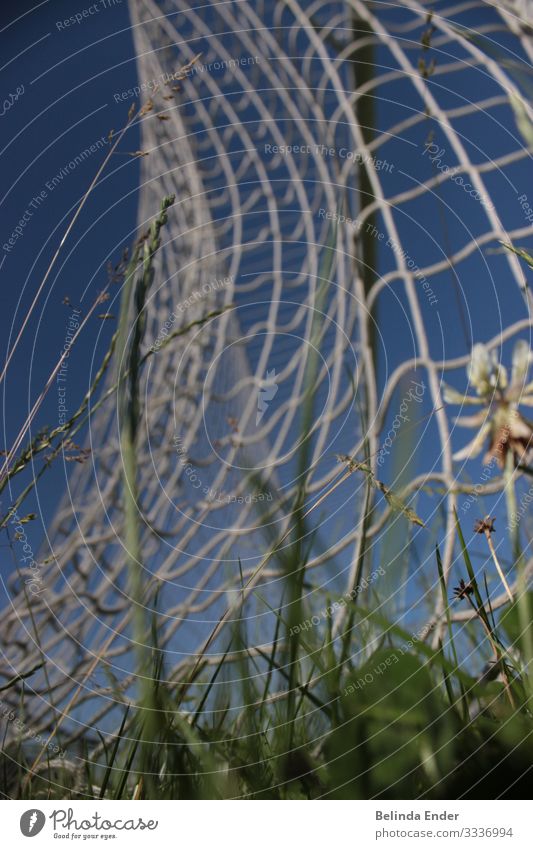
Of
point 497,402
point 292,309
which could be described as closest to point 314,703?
point 497,402

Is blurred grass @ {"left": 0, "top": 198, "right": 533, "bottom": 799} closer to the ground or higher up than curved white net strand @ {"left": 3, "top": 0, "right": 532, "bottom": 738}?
closer to the ground

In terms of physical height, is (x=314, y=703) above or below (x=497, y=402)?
below

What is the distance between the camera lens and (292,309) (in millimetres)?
936

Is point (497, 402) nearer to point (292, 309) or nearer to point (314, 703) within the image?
point (314, 703)

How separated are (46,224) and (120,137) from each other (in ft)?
0.37

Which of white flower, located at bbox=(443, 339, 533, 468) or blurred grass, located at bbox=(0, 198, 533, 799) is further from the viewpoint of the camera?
white flower, located at bbox=(443, 339, 533, 468)

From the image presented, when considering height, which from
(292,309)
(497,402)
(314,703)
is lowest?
(314,703)

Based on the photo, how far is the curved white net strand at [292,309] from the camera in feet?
1.93

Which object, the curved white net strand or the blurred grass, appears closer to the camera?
the blurred grass

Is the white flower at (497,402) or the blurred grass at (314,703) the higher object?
the white flower at (497,402)

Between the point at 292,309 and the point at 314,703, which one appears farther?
the point at 292,309

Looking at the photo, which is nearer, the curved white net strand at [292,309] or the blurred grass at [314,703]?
the blurred grass at [314,703]

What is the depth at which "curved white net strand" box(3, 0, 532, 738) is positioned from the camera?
0.59 meters

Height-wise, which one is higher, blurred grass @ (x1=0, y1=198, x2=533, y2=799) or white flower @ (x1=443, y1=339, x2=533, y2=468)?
white flower @ (x1=443, y1=339, x2=533, y2=468)
